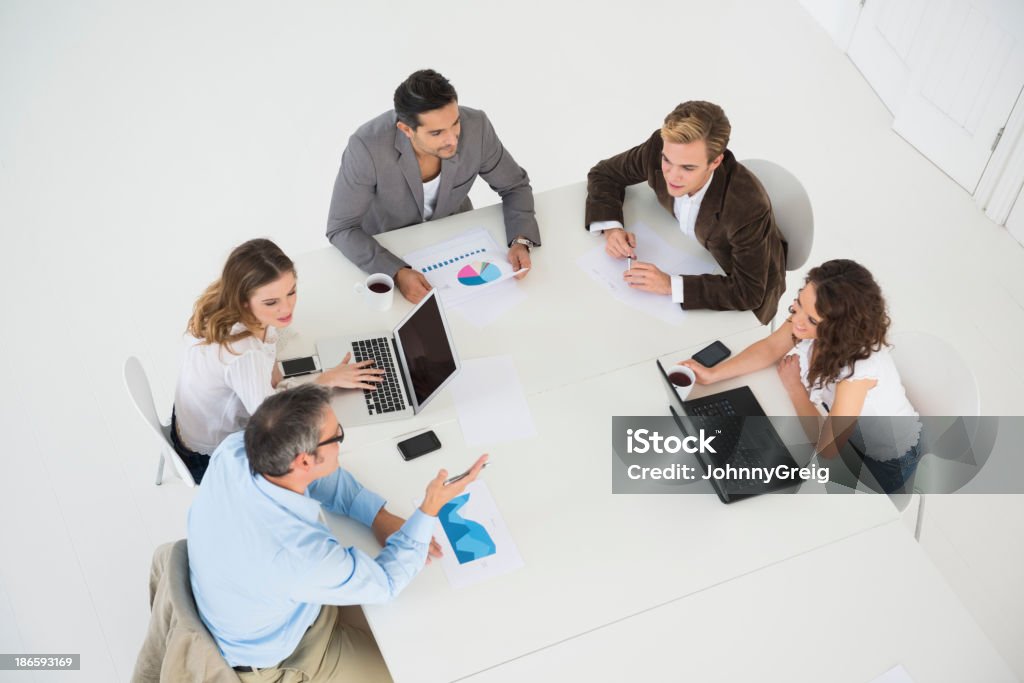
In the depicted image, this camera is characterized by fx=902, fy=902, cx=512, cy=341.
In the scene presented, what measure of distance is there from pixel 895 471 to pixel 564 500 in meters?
1.06

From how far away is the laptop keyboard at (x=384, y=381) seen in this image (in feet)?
8.64

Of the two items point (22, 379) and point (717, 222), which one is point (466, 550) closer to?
point (717, 222)

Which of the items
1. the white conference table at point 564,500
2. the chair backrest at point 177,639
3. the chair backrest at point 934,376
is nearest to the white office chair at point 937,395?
the chair backrest at point 934,376

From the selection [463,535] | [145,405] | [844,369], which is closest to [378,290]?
[145,405]

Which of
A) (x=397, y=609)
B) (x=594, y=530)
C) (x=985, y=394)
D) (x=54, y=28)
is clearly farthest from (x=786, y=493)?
(x=54, y=28)

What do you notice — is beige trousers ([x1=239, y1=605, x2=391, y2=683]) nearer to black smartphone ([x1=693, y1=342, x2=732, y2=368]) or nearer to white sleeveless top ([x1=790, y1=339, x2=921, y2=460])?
black smartphone ([x1=693, y1=342, x2=732, y2=368])

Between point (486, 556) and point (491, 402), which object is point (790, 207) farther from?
point (486, 556)

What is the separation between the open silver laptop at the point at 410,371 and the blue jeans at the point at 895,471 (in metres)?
1.30

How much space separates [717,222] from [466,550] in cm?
131

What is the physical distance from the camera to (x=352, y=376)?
8.64 feet

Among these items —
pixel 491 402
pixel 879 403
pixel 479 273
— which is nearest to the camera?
pixel 879 403

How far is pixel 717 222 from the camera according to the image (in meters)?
2.87

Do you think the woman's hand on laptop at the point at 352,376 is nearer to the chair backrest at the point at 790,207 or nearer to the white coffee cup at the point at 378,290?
the white coffee cup at the point at 378,290

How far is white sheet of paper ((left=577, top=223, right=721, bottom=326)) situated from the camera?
2871 mm
